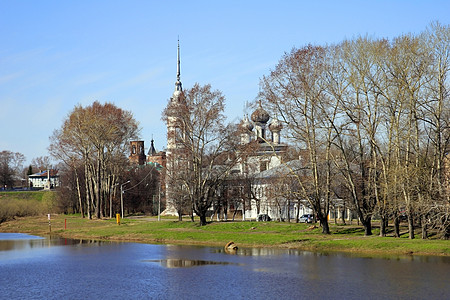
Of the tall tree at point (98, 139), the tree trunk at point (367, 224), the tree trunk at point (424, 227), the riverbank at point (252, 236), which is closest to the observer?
the riverbank at point (252, 236)

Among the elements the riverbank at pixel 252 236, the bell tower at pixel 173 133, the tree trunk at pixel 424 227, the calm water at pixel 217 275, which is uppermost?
the bell tower at pixel 173 133

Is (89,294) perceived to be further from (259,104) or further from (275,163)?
(275,163)

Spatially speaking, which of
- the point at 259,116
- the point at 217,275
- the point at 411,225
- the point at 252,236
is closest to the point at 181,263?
the point at 217,275

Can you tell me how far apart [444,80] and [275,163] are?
46.3m

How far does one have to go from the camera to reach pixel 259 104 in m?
46.0

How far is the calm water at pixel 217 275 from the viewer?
79.1 ft

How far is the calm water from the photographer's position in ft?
79.1

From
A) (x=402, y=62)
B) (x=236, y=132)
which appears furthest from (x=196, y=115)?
(x=402, y=62)

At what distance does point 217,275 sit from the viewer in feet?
94.0

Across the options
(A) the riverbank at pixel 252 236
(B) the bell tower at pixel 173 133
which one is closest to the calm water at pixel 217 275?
(A) the riverbank at pixel 252 236

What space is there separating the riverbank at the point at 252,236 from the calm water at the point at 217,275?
7.92 feet

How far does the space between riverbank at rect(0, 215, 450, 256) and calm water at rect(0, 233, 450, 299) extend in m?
2.41

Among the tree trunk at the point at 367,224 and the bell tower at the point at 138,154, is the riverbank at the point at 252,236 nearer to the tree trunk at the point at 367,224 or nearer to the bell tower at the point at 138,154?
the tree trunk at the point at 367,224

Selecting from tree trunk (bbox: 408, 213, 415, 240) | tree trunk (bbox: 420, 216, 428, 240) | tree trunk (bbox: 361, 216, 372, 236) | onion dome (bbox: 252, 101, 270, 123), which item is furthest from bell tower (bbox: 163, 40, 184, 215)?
onion dome (bbox: 252, 101, 270, 123)
